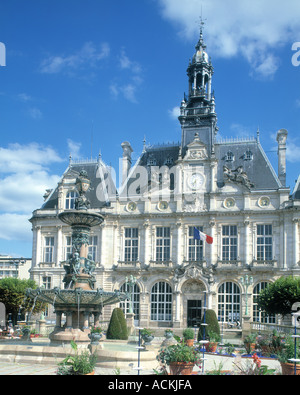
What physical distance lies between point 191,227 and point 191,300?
6911mm

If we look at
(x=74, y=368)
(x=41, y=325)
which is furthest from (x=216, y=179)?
(x=74, y=368)

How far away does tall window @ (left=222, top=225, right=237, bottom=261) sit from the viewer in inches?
1879

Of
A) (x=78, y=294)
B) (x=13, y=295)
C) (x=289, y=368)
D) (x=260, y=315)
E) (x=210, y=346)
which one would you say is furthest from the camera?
(x=260, y=315)

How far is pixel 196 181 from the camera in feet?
164

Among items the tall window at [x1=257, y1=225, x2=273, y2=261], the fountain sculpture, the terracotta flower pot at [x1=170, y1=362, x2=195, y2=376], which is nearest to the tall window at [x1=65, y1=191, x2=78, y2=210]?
the tall window at [x1=257, y1=225, x2=273, y2=261]

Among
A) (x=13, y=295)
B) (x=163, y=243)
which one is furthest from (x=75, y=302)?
(x=163, y=243)

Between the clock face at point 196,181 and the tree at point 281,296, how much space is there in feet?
47.1

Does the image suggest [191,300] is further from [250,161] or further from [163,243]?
[250,161]

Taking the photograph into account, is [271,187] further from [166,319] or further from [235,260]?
[166,319]

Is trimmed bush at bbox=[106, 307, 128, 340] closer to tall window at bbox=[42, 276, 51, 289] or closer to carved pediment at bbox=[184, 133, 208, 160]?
tall window at bbox=[42, 276, 51, 289]

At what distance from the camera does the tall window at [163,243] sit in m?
49.7

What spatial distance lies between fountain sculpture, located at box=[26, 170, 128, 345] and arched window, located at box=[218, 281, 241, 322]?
948 inches

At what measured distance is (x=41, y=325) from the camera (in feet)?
120

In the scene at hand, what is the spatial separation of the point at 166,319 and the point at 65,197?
1653 cm
